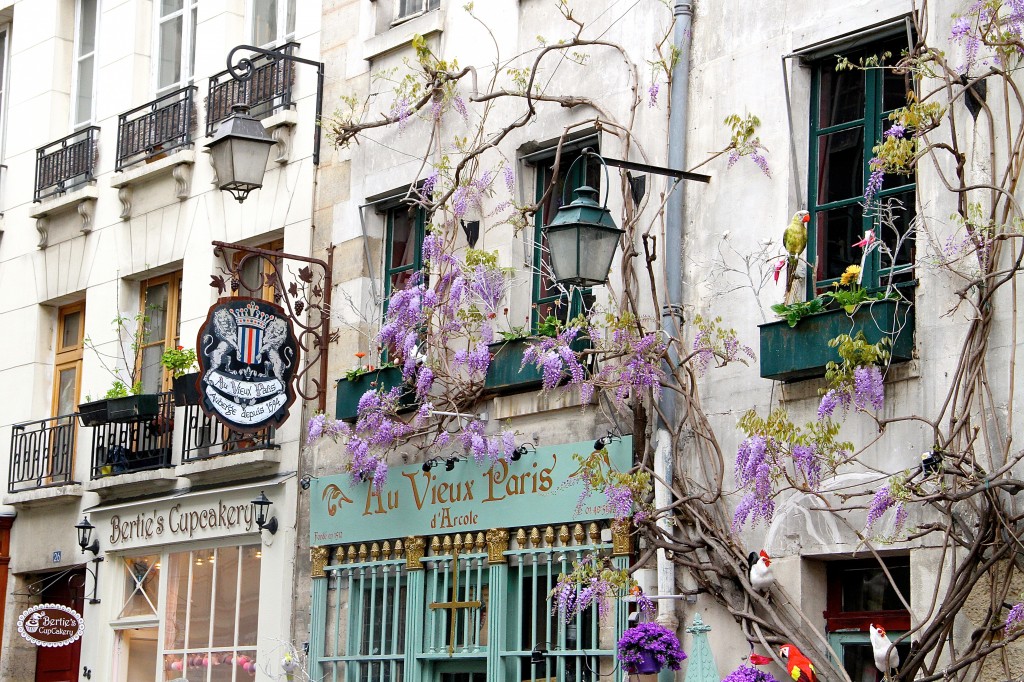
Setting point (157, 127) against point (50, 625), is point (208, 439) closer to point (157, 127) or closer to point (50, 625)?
point (50, 625)

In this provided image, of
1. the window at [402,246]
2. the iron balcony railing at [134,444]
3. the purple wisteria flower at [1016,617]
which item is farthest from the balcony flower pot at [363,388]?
the purple wisteria flower at [1016,617]

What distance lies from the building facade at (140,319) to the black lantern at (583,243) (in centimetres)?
386

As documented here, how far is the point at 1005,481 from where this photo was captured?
31.5 feet

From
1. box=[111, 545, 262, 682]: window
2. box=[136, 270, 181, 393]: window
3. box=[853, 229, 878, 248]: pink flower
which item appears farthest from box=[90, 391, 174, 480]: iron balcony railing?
box=[853, 229, 878, 248]: pink flower

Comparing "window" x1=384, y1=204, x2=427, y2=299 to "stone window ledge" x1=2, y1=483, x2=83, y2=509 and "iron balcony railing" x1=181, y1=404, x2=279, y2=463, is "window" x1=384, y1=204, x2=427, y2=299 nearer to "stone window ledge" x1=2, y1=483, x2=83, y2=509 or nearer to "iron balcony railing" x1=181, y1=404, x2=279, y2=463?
"iron balcony railing" x1=181, y1=404, x2=279, y2=463

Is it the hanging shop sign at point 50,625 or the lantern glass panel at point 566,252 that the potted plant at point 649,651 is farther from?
the hanging shop sign at point 50,625

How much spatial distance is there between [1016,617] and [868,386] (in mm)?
1524

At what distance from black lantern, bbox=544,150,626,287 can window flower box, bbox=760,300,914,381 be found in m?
1.06

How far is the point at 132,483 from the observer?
1677 cm

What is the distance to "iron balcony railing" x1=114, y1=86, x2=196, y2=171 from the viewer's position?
17.4 m

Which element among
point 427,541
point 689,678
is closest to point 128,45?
point 427,541

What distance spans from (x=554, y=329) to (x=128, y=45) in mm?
7700

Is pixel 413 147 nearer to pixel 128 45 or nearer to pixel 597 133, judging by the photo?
pixel 597 133

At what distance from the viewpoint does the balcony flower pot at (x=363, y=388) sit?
14.0 metres
